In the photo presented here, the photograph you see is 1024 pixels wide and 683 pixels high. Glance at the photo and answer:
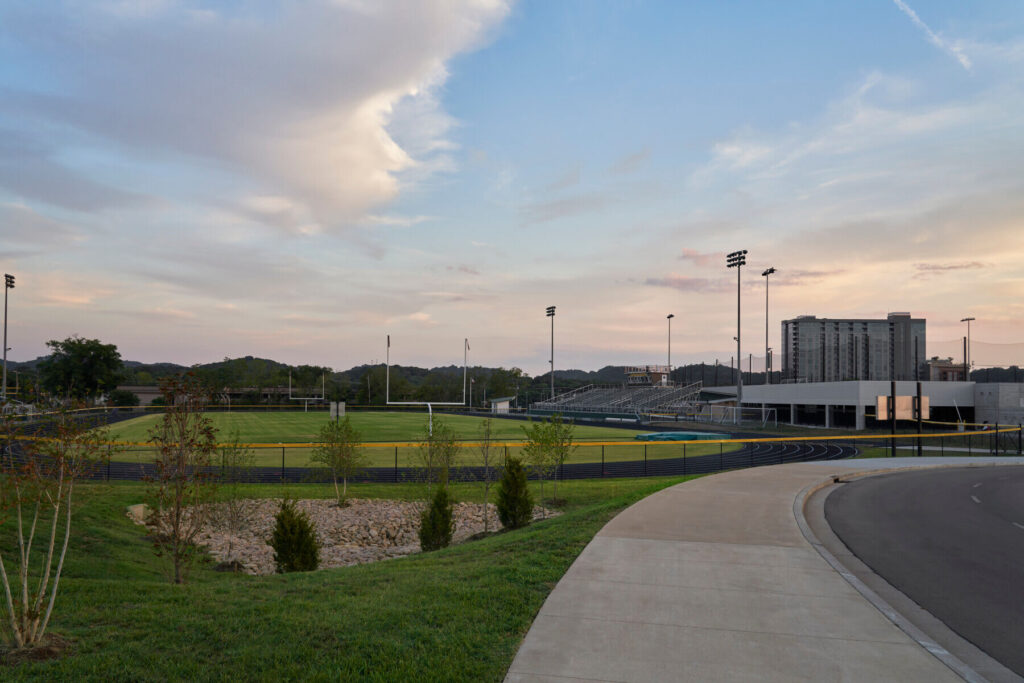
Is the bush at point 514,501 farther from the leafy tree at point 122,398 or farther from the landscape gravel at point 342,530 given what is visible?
the leafy tree at point 122,398

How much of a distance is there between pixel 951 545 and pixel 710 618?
29.2 ft

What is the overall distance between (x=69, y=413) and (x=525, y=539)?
825 cm

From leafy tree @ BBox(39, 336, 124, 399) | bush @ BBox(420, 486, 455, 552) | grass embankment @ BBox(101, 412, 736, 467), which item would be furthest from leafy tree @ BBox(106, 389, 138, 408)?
bush @ BBox(420, 486, 455, 552)

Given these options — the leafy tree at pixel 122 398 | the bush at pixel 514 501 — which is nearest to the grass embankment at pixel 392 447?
the bush at pixel 514 501

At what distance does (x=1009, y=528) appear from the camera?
50.4ft

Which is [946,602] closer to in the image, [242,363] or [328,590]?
[328,590]

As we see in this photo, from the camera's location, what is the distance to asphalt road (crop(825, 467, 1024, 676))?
27.9 ft

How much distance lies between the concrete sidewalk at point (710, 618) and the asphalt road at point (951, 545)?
1.27 m

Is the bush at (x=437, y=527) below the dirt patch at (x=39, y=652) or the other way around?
below

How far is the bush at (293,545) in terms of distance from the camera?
14.8 meters

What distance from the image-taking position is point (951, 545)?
1326 centimetres

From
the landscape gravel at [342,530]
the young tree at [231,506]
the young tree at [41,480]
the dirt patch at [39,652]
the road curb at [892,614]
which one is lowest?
the landscape gravel at [342,530]

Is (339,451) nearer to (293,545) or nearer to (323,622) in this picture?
(293,545)

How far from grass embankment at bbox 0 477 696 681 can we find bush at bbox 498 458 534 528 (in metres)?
7.03
